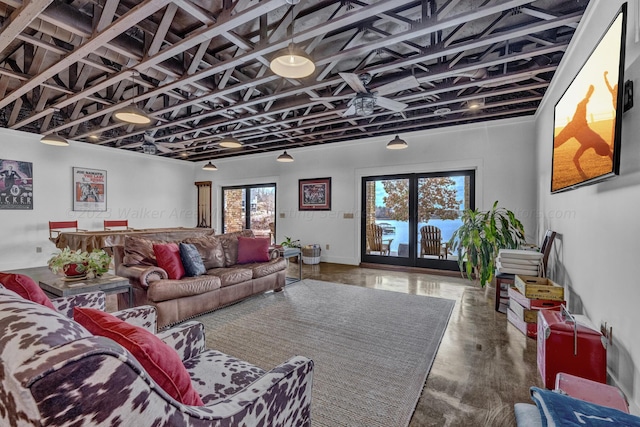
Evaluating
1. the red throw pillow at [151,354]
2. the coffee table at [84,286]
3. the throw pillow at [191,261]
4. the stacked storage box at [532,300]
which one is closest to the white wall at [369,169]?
the stacked storage box at [532,300]

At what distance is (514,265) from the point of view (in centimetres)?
346

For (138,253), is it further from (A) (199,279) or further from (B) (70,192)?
(B) (70,192)

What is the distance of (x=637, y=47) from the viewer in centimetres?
173

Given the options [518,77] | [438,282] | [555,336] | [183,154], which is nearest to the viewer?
[555,336]

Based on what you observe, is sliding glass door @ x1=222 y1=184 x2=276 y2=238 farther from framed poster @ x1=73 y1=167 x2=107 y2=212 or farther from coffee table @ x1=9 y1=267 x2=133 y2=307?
coffee table @ x1=9 y1=267 x2=133 y2=307

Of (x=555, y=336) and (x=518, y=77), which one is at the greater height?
(x=518, y=77)

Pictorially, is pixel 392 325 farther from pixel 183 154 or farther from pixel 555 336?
pixel 183 154

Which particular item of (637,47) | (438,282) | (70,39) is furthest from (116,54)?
(438,282)

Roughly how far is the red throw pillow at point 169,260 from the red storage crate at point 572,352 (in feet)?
11.5

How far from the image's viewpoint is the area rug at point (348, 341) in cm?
193

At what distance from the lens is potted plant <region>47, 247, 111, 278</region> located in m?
2.65

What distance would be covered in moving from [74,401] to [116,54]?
381 centimetres

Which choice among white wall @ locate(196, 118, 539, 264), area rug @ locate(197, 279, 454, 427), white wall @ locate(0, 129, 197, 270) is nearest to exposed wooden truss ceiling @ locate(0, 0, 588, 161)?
white wall @ locate(196, 118, 539, 264)

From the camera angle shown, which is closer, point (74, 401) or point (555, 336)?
point (74, 401)
